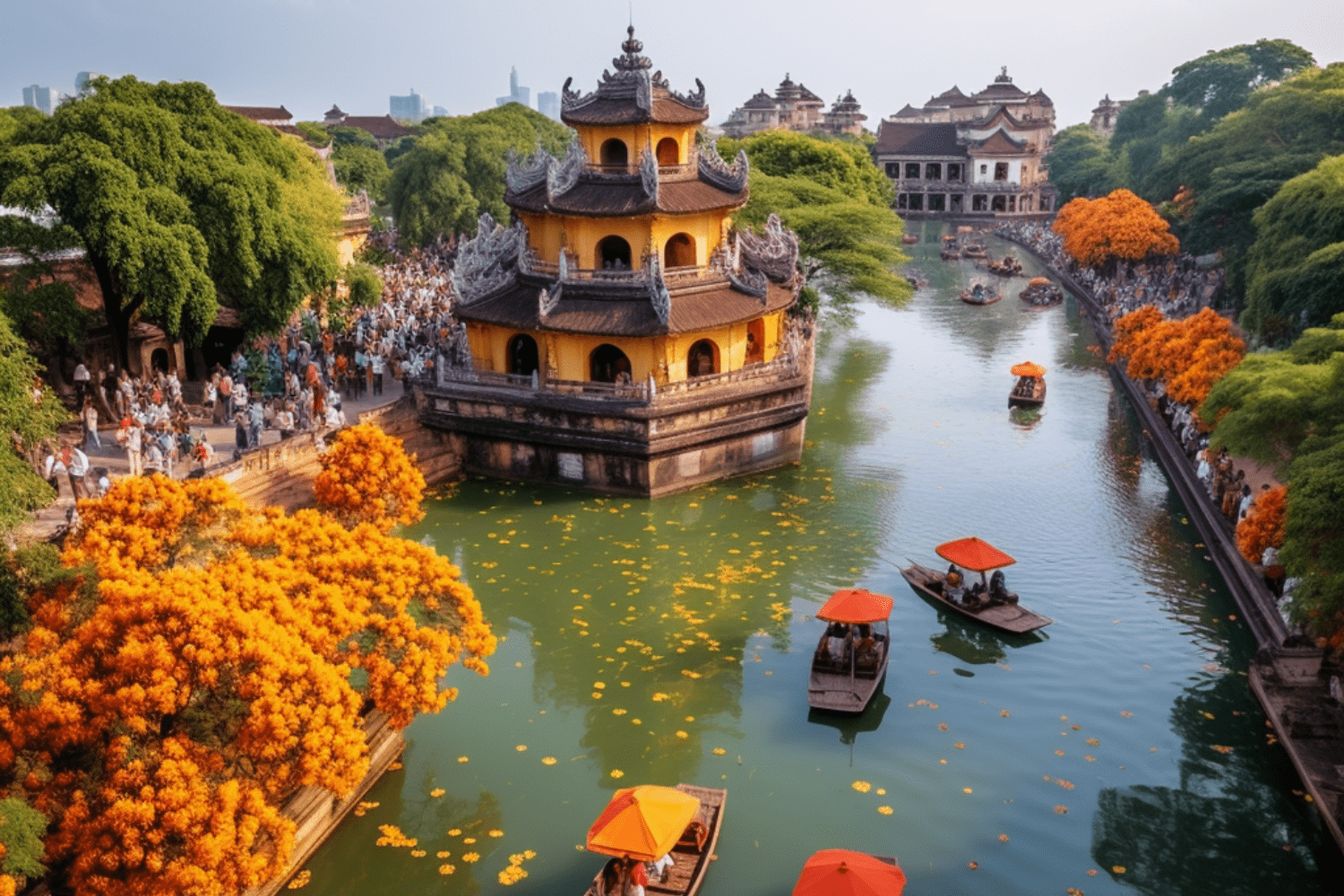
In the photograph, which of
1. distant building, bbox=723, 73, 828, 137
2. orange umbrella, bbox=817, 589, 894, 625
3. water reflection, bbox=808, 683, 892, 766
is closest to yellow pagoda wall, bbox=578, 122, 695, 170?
orange umbrella, bbox=817, 589, 894, 625

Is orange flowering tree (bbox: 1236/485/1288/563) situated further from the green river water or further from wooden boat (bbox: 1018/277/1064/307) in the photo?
wooden boat (bbox: 1018/277/1064/307)

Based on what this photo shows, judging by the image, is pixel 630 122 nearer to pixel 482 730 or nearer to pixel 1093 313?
pixel 482 730

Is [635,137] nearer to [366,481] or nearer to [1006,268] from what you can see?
[366,481]

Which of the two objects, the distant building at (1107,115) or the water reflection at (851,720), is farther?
the distant building at (1107,115)

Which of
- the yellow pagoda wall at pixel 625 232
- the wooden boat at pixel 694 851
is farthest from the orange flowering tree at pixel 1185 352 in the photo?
the wooden boat at pixel 694 851

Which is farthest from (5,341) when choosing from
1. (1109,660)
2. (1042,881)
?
(1109,660)

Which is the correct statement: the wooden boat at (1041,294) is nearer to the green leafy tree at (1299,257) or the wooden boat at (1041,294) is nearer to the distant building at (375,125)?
the green leafy tree at (1299,257)
